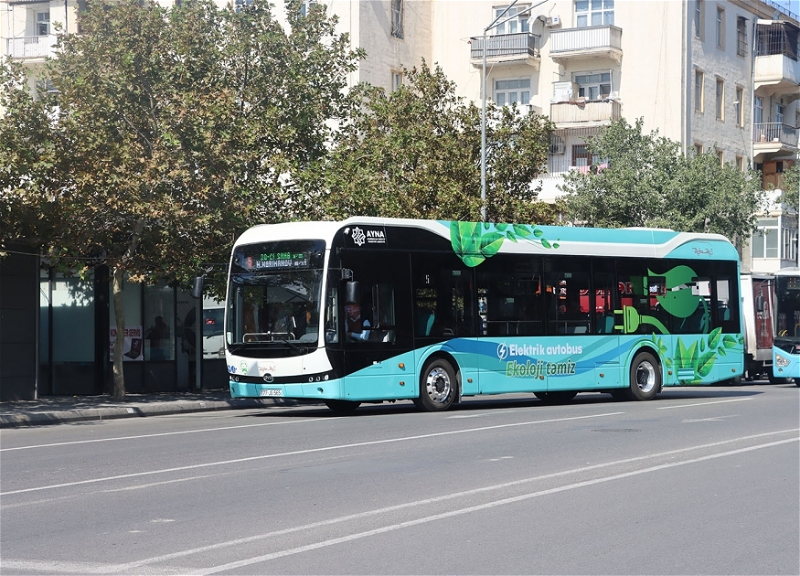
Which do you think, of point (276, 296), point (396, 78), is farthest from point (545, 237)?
point (396, 78)

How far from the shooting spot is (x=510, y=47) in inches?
2014

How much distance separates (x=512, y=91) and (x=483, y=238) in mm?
31677

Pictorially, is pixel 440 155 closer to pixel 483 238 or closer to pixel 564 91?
pixel 483 238

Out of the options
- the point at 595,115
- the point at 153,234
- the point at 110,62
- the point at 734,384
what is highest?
the point at 595,115

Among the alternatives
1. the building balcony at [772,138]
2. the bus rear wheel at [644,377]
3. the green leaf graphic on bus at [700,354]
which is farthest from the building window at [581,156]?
the bus rear wheel at [644,377]

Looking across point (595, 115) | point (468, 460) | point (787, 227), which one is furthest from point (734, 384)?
point (468, 460)

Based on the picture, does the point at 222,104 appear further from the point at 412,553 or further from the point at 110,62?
the point at 412,553

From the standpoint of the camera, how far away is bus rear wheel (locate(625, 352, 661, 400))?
2409 centimetres

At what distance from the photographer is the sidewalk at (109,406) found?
20.5 metres

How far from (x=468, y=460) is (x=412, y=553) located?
17.3 ft

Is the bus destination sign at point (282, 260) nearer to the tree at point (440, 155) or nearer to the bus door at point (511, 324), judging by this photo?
the bus door at point (511, 324)

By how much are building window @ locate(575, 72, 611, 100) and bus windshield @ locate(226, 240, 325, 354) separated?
107ft

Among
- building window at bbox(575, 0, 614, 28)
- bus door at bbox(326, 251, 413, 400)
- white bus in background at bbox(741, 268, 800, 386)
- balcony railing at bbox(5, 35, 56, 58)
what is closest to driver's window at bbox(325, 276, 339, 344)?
bus door at bbox(326, 251, 413, 400)

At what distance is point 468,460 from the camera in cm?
1291
